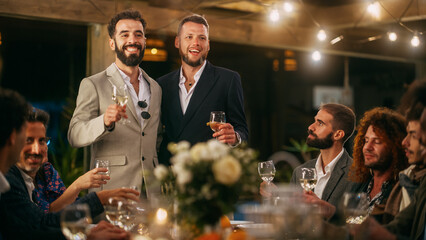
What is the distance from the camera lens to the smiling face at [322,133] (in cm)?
381

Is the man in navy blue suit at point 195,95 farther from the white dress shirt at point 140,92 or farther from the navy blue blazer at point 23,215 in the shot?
the navy blue blazer at point 23,215

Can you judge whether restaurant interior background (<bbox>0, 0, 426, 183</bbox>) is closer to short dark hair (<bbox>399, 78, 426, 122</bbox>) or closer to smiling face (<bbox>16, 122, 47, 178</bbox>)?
smiling face (<bbox>16, 122, 47, 178</bbox>)

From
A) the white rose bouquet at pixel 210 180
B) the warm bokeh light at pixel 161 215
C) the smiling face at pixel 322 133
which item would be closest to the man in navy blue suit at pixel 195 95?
the smiling face at pixel 322 133

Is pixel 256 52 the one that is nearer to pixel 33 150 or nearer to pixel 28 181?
pixel 33 150

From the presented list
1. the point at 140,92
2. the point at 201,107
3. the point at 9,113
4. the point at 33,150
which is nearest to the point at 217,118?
the point at 201,107

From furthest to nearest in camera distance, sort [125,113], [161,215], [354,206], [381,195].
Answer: [125,113] < [381,195] < [354,206] < [161,215]

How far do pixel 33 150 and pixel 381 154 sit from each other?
1.81m

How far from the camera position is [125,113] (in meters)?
3.48

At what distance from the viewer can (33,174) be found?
304 cm

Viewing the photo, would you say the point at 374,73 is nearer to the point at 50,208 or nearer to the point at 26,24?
the point at 26,24

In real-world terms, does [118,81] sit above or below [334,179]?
above

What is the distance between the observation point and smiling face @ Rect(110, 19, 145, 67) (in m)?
3.62

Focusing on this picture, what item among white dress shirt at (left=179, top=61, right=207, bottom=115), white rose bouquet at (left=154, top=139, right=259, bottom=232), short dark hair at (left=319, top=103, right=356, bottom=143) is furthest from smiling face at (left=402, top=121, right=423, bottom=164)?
white dress shirt at (left=179, top=61, right=207, bottom=115)

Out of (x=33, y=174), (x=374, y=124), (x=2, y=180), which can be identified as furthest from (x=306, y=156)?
(x=2, y=180)
